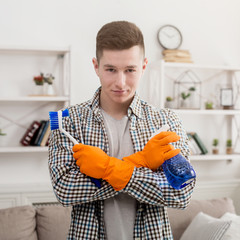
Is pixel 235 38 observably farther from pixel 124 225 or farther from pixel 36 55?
pixel 124 225

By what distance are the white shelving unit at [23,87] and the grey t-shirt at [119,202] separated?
1625mm

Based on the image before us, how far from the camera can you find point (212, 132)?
317cm

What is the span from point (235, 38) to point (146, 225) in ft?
8.59

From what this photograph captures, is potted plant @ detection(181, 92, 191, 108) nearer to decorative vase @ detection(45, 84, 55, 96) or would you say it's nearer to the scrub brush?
decorative vase @ detection(45, 84, 55, 96)

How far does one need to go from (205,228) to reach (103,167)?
1.44m

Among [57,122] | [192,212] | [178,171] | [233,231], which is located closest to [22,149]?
[192,212]

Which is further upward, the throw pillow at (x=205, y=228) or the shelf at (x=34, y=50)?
the shelf at (x=34, y=50)

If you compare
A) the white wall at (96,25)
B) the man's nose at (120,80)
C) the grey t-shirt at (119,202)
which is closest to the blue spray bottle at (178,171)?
the grey t-shirt at (119,202)

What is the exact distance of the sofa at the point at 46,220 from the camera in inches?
86.1

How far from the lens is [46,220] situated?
230 cm

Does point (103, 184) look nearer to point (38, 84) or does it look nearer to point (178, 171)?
point (178, 171)

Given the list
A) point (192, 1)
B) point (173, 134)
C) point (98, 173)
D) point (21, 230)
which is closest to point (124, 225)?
point (98, 173)

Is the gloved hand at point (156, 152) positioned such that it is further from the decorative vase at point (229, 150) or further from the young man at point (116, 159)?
the decorative vase at point (229, 150)

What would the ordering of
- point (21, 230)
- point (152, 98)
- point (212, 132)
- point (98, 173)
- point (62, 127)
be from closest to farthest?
point (98, 173) → point (62, 127) → point (21, 230) → point (152, 98) → point (212, 132)
